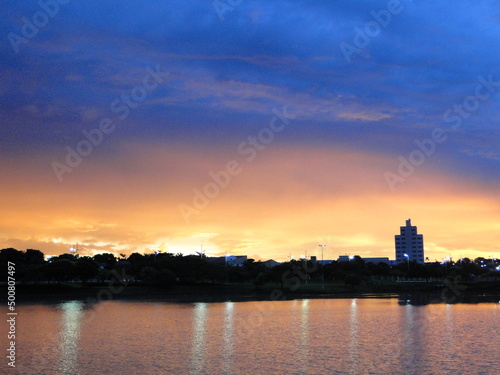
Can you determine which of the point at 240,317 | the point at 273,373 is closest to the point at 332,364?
the point at 273,373

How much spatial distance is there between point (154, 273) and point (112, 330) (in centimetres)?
7765

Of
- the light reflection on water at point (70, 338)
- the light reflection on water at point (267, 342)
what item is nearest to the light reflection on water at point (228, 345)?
the light reflection on water at point (267, 342)

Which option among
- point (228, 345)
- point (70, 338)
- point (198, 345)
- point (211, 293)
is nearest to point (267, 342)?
point (228, 345)

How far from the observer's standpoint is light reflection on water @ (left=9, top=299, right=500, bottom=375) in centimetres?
4450

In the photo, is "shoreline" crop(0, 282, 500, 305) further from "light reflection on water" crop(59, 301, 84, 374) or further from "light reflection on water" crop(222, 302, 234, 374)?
"light reflection on water" crop(222, 302, 234, 374)

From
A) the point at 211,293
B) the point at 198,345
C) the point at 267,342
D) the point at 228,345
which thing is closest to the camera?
the point at 228,345

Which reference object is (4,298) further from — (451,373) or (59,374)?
(451,373)

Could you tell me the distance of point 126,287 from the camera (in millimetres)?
145625

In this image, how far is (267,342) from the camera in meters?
58.0

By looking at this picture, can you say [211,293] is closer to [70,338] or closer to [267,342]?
[70,338]

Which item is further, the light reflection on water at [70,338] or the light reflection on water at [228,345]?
the light reflection on water at [70,338]

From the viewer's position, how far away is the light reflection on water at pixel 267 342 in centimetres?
Answer: 4450

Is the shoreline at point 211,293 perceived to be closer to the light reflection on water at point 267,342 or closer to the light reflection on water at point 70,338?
the light reflection on water at point 70,338

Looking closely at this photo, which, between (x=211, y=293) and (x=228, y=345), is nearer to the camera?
(x=228, y=345)
